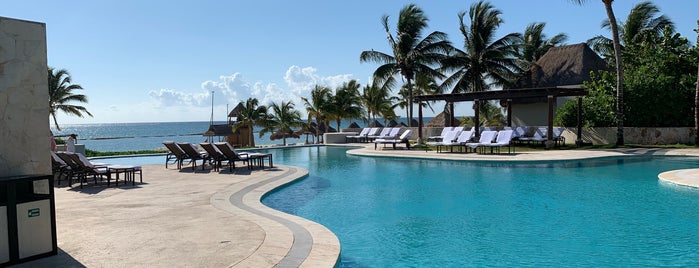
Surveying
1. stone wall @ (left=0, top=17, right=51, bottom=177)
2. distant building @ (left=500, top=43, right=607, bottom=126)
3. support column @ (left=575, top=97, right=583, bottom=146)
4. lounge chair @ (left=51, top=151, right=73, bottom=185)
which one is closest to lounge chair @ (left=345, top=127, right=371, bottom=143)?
distant building @ (left=500, top=43, right=607, bottom=126)

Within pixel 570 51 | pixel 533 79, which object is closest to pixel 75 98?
pixel 533 79

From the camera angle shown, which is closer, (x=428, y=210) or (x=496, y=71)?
(x=428, y=210)

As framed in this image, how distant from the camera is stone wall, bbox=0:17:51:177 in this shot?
470 cm

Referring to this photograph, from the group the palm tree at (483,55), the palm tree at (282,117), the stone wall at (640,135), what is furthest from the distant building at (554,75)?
the palm tree at (282,117)

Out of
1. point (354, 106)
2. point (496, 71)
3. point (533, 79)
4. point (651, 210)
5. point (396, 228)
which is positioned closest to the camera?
point (396, 228)

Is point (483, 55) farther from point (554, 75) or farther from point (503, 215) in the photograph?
point (503, 215)

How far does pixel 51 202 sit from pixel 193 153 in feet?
31.7

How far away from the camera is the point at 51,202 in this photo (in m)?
4.84

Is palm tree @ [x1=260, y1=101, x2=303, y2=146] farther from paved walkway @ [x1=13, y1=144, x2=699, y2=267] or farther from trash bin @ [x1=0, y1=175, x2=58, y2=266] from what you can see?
trash bin @ [x1=0, y1=175, x2=58, y2=266]

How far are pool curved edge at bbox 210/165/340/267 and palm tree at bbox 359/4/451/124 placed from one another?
1938 centimetres

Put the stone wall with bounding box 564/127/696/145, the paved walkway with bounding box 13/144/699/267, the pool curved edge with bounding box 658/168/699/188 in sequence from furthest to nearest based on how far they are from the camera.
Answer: the stone wall with bounding box 564/127/696/145 → the pool curved edge with bounding box 658/168/699/188 → the paved walkway with bounding box 13/144/699/267

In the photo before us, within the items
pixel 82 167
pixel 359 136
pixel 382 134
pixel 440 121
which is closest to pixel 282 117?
pixel 359 136

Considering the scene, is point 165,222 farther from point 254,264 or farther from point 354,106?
point 354,106

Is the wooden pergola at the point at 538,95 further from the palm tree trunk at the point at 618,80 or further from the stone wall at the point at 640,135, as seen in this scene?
the palm tree trunk at the point at 618,80
